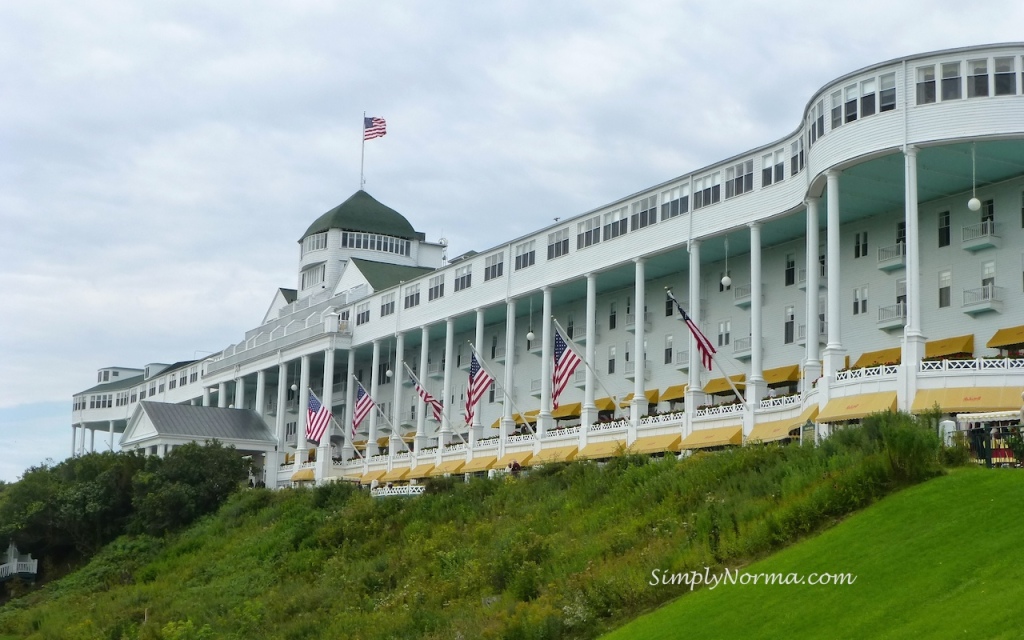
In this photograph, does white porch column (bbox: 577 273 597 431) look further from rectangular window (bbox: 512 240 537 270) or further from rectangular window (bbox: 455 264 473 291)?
rectangular window (bbox: 455 264 473 291)

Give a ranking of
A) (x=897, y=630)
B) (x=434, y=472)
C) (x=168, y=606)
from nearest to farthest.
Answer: (x=897, y=630), (x=168, y=606), (x=434, y=472)

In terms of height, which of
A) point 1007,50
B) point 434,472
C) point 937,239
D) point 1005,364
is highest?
point 1007,50

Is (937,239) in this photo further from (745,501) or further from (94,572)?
(94,572)

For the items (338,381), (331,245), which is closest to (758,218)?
(338,381)

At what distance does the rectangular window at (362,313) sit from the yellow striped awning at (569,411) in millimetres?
21287

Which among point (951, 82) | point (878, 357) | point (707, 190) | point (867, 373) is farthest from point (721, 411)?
point (951, 82)

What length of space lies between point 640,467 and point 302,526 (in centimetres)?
1885

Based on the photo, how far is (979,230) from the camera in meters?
49.2

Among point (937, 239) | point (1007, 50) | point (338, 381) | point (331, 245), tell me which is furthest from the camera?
point (331, 245)

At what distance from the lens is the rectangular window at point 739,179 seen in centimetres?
5456

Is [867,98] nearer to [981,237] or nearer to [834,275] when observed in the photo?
[834,275]

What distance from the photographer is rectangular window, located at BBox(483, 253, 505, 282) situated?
71.8 meters

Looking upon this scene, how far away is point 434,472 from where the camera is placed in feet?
229

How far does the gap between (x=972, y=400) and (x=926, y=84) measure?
11.8 metres
